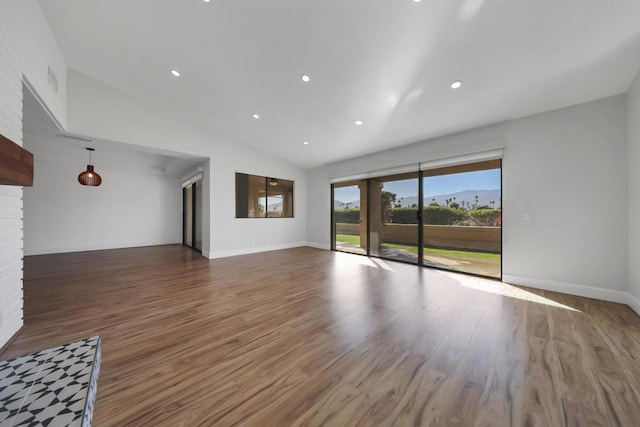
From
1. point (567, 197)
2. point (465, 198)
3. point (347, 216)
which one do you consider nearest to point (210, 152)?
point (347, 216)

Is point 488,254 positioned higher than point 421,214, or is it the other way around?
point 421,214

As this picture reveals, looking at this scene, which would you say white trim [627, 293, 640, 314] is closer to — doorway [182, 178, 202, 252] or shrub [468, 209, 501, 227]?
shrub [468, 209, 501, 227]

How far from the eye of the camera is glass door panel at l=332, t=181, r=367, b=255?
5672 mm

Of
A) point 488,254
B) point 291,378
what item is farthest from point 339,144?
point 291,378

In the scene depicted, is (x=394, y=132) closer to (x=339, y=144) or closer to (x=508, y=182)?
(x=339, y=144)

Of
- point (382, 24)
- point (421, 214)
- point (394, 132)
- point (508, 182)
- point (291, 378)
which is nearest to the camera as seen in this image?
point (291, 378)

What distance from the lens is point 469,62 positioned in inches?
93.7

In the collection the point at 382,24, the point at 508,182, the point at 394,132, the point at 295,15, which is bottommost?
the point at 508,182

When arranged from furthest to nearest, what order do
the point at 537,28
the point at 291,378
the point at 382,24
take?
the point at 382,24 < the point at 537,28 < the point at 291,378

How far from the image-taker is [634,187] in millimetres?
2455

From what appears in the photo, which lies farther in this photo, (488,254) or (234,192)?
(234,192)

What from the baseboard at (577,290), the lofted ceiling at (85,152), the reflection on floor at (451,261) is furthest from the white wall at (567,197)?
the lofted ceiling at (85,152)

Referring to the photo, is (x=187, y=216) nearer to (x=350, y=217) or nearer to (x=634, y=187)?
(x=350, y=217)

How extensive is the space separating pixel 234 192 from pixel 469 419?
18.3 feet
